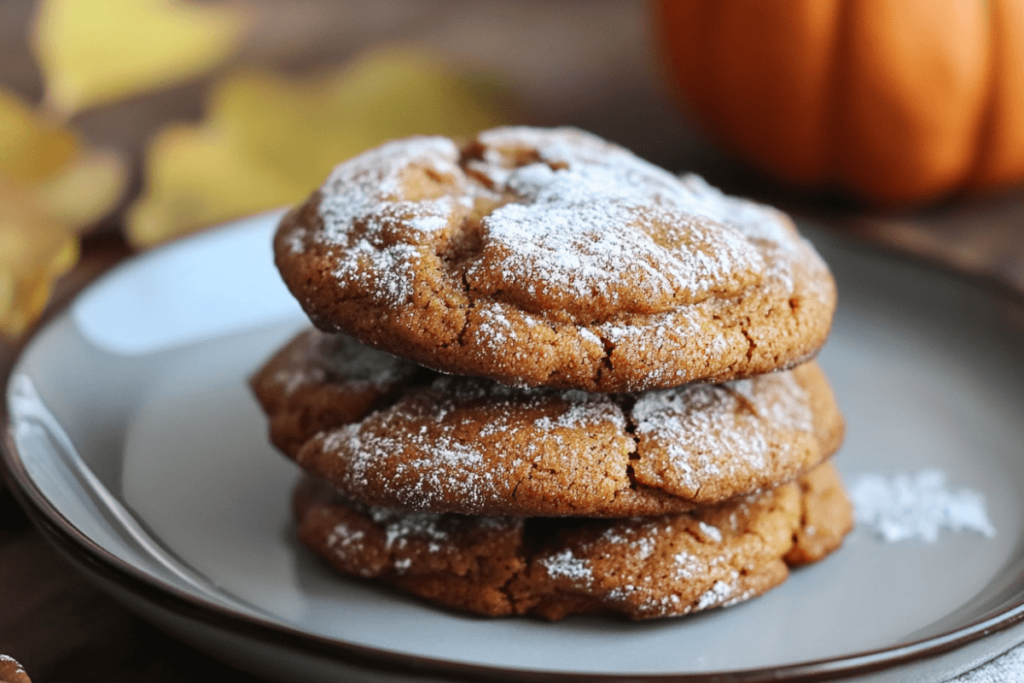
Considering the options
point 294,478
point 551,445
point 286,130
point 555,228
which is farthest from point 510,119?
point 551,445

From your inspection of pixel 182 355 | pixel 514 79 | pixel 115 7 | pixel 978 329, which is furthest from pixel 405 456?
pixel 514 79

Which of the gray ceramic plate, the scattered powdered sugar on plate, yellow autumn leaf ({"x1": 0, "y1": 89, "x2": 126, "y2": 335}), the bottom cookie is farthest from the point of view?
yellow autumn leaf ({"x1": 0, "y1": 89, "x2": 126, "y2": 335})

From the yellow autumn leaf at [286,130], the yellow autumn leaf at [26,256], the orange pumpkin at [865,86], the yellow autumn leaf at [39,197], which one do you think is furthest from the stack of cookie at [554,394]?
the orange pumpkin at [865,86]

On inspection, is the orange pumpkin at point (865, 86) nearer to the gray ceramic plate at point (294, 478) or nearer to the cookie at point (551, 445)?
the gray ceramic plate at point (294, 478)

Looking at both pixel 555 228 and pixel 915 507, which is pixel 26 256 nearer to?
pixel 555 228

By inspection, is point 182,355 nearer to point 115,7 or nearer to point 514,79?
point 115,7

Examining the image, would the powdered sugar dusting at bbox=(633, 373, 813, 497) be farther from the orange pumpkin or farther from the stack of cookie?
the orange pumpkin

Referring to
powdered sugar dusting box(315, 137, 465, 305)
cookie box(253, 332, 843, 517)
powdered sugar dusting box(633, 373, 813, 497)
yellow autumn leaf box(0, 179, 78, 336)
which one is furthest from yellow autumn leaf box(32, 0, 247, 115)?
powdered sugar dusting box(633, 373, 813, 497)
